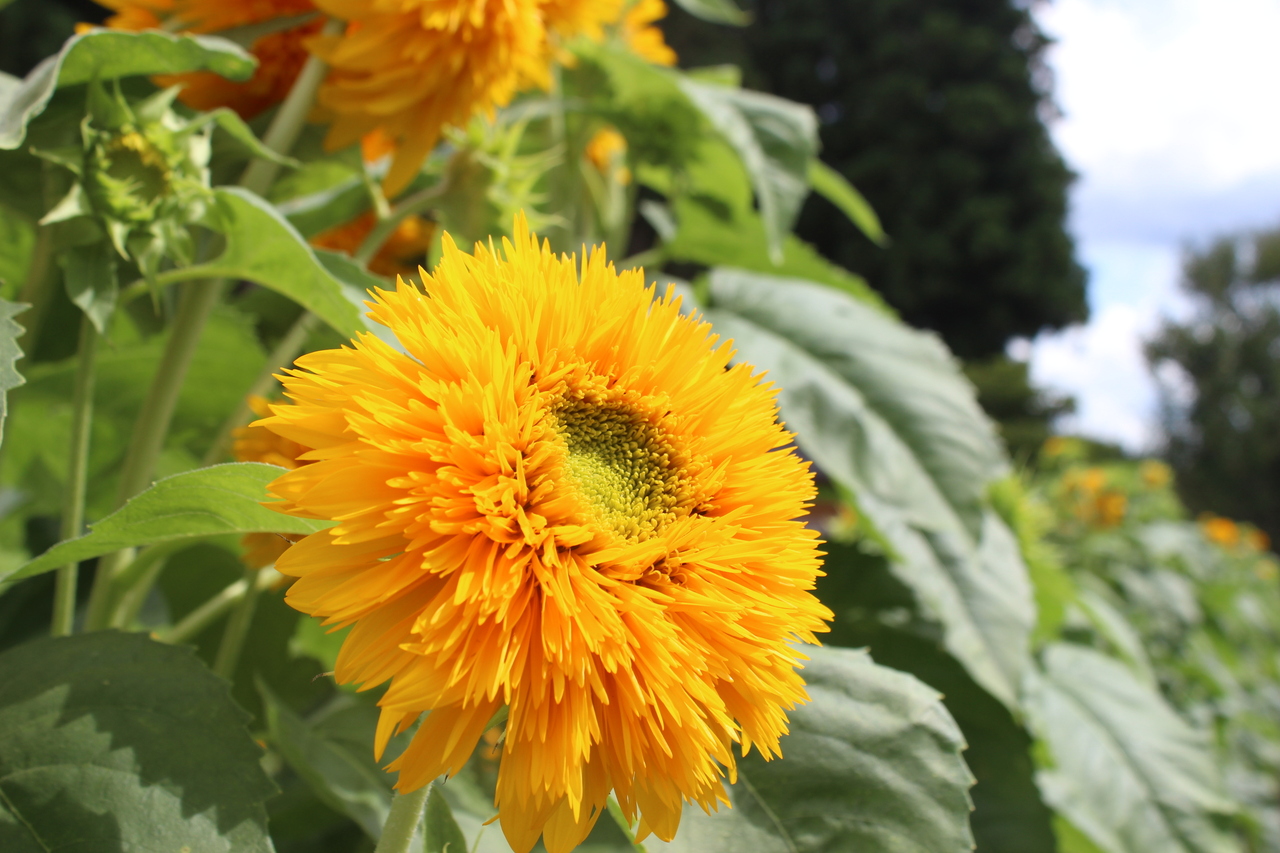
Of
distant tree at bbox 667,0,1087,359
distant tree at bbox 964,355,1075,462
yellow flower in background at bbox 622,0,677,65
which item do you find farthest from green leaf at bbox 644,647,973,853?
distant tree at bbox 667,0,1087,359

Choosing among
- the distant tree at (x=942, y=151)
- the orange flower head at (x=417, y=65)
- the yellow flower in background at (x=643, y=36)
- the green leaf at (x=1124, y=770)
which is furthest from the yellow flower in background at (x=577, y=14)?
the distant tree at (x=942, y=151)

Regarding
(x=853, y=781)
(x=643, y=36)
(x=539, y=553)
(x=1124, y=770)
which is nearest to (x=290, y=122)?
(x=539, y=553)

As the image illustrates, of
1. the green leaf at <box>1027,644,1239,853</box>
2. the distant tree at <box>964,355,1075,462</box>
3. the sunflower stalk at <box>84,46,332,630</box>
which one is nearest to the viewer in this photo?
the sunflower stalk at <box>84,46,332,630</box>

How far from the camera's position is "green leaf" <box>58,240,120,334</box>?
17.9 inches

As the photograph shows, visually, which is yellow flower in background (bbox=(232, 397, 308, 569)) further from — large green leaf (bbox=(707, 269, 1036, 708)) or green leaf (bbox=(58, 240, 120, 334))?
large green leaf (bbox=(707, 269, 1036, 708))

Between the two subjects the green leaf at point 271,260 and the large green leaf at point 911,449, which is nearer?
the green leaf at point 271,260

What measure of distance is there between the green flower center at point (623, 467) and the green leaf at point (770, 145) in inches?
16.4

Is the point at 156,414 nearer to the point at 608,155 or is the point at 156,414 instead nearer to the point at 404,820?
the point at 404,820

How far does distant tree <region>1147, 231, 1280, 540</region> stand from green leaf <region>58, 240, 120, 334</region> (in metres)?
16.2

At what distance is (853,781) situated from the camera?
0.44 meters

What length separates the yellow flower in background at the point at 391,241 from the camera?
2.61 ft

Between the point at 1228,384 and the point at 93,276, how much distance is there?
1830 cm

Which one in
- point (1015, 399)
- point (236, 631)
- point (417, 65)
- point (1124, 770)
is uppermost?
point (417, 65)

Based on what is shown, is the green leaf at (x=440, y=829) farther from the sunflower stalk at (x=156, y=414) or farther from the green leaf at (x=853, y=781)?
the sunflower stalk at (x=156, y=414)
